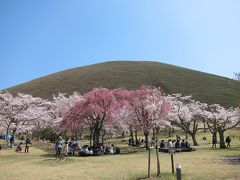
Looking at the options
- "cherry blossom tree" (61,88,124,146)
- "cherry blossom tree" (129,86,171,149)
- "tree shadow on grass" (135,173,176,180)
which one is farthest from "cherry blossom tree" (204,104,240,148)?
"tree shadow on grass" (135,173,176,180)

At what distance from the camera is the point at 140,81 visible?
155 meters

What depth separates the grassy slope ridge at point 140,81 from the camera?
470ft

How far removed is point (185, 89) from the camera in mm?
146250

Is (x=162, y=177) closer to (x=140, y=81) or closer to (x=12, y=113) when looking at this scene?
(x=12, y=113)

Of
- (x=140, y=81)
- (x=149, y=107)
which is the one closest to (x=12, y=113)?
(x=149, y=107)

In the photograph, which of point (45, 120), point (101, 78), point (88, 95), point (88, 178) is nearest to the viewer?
point (88, 178)

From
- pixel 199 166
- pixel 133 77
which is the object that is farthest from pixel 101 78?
pixel 199 166

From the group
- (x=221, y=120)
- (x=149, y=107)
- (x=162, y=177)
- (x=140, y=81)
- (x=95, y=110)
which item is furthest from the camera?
(x=140, y=81)

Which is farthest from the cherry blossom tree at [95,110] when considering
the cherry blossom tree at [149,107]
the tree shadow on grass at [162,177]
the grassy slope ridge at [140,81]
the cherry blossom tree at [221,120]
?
the grassy slope ridge at [140,81]

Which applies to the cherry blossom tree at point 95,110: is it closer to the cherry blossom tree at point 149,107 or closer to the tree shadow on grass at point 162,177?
the cherry blossom tree at point 149,107

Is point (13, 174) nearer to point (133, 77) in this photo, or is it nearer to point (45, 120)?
point (45, 120)

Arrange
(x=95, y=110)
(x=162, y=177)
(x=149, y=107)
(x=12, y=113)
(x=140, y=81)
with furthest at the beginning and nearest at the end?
(x=140, y=81)
(x=12, y=113)
(x=95, y=110)
(x=149, y=107)
(x=162, y=177)

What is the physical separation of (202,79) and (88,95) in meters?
131

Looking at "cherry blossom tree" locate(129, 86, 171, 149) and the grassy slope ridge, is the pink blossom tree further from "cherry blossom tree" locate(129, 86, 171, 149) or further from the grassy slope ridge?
the grassy slope ridge
